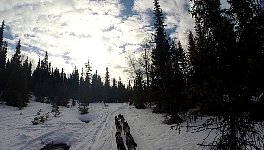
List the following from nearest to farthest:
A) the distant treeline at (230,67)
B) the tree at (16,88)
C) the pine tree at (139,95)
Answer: the distant treeline at (230,67) → the pine tree at (139,95) → the tree at (16,88)

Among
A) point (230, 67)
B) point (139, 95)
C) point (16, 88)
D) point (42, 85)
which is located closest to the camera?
point (230, 67)

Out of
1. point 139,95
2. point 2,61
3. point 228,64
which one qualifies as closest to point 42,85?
point 2,61

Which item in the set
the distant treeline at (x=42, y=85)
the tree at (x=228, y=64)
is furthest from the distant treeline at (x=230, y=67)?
the distant treeline at (x=42, y=85)

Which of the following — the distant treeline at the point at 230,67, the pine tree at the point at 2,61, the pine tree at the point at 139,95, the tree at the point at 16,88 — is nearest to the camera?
the distant treeline at the point at 230,67

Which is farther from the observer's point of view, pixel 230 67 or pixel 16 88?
pixel 16 88

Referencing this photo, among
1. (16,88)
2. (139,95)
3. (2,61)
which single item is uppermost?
(2,61)

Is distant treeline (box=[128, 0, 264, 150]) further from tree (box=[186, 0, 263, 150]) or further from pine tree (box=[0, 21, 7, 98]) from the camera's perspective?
pine tree (box=[0, 21, 7, 98])

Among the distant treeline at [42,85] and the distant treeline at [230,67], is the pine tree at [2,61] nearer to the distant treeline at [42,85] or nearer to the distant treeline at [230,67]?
the distant treeline at [42,85]

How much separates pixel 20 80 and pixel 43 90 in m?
25.6

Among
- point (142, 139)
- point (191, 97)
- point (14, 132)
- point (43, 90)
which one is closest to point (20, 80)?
point (43, 90)

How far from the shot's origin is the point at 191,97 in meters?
8.08

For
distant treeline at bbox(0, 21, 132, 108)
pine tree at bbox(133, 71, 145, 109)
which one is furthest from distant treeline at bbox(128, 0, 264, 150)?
distant treeline at bbox(0, 21, 132, 108)

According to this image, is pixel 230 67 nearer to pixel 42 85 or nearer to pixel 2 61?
pixel 2 61

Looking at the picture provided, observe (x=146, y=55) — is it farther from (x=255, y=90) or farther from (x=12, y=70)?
(x=255, y=90)
